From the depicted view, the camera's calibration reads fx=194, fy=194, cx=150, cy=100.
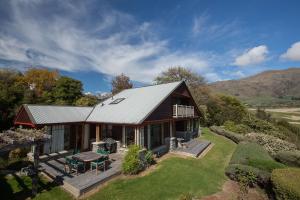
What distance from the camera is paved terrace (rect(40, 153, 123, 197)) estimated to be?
1054 centimetres

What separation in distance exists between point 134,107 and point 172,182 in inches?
325

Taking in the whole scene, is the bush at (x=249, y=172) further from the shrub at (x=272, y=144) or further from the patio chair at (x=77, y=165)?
the patio chair at (x=77, y=165)

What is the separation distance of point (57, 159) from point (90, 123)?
14.3ft

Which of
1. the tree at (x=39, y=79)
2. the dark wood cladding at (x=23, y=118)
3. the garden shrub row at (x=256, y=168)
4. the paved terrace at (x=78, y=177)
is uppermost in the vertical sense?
the tree at (x=39, y=79)

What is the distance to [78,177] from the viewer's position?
11.8 m

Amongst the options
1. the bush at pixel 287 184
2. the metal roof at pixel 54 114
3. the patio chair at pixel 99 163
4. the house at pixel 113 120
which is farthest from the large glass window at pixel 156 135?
the bush at pixel 287 184

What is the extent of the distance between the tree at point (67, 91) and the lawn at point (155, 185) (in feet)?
81.5

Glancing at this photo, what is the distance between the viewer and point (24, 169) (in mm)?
12672

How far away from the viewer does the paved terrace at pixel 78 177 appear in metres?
10.5

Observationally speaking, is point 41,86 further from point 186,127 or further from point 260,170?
point 260,170

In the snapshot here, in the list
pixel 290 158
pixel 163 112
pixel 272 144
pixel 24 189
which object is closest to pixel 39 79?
pixel 163 112

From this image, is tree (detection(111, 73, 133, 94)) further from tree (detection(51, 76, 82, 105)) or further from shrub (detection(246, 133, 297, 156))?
shrub (detection(246, 133, 297, 156))

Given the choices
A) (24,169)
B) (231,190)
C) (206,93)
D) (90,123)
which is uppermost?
(206,93)

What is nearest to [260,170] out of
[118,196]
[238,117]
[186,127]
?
[118,196]
